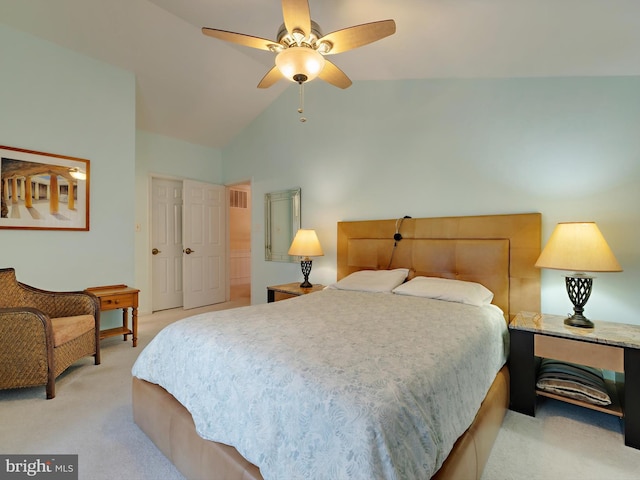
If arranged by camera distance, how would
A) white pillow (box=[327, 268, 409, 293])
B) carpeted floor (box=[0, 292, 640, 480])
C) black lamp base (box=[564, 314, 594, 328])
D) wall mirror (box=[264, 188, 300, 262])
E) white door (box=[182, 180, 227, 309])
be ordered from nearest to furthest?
carpeted floor (box=[0, 292, 640, 480]) < black lamp base (box=[564, 314, 594, 328]) < white pillow (box=[327, 268, 409, 293]) < wall mirror (box=[264, 188, 300, 262]) < white door (box=[182, 180, 227, 309])

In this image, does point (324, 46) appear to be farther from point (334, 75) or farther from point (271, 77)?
point (271, 77)

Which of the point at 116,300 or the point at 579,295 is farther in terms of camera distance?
the point at 116,300

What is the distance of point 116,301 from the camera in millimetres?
3088

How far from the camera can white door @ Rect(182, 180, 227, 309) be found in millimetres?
4773

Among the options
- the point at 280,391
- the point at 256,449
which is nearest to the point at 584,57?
the point at 280,391

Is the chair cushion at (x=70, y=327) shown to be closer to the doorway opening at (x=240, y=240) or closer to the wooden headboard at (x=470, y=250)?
the wooden headboard at (x=470, y=250)

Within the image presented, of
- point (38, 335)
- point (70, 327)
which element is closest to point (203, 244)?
point (70, 327)

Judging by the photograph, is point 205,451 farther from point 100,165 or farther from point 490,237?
point 100,165

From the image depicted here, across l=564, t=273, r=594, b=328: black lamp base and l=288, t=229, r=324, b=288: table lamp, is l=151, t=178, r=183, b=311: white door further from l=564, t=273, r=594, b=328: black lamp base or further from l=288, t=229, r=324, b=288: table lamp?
l=564, t=273, r=594, b=328: black lamp base

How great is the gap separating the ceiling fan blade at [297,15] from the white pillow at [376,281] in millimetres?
1956

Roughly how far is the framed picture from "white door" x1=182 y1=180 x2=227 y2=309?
162 cm

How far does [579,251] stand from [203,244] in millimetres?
4687

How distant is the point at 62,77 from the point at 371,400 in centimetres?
402

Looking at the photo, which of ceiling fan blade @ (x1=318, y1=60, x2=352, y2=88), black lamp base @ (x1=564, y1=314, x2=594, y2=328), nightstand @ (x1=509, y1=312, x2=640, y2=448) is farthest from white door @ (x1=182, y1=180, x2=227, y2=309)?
black lamp base @ (x1=564, y1=314, x2=594, y2=328)
